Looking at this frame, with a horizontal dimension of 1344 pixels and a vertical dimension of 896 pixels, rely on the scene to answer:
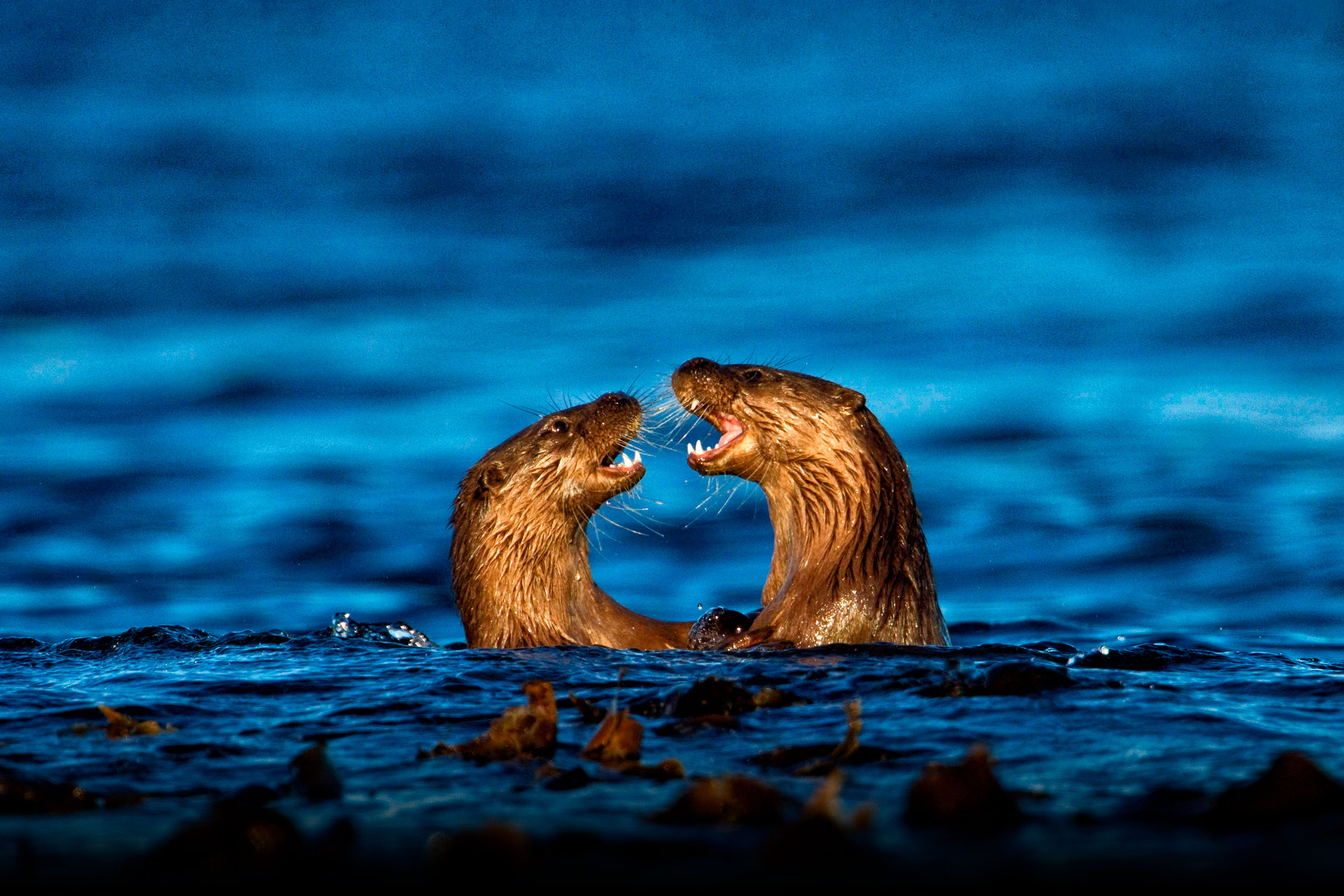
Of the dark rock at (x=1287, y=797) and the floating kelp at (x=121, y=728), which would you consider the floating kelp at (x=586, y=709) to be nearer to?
the floating kelp at (x=121, y=728)

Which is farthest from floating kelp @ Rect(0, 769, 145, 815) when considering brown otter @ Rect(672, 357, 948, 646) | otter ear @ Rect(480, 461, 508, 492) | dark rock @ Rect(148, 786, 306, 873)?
otter ear @ Rect(480, 461, 508, 492)

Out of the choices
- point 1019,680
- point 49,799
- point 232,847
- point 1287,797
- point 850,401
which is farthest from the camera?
point 850,401

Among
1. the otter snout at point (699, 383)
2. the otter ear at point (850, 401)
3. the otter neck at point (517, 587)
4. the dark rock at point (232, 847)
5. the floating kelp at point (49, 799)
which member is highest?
the otter snout at point (699, 383)

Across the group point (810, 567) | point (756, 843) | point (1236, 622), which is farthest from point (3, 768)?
point (1236, 622)

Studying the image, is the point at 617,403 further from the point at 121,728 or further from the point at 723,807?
the point at 723,807

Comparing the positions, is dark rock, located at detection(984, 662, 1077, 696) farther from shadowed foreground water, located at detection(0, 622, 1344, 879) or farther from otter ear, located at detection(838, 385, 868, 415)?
otter ear, located at detection(838, 385, 868, 415)

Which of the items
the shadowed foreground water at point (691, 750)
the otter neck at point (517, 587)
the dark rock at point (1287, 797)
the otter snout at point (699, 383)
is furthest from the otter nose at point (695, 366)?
the dark rock at point (1287, 797)

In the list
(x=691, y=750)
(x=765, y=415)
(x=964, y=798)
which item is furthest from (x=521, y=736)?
(x=765, y=415)
